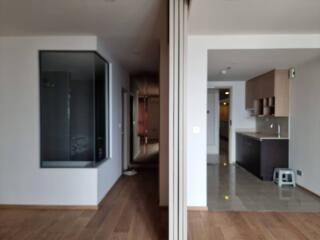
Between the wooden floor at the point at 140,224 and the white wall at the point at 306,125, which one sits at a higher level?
the white wall at the point at 306,125

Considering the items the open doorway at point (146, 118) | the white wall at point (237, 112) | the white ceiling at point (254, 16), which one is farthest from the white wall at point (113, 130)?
the white wall at point (237, 112)

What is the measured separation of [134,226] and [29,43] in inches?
128

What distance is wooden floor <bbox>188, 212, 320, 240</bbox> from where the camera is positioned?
291 cm

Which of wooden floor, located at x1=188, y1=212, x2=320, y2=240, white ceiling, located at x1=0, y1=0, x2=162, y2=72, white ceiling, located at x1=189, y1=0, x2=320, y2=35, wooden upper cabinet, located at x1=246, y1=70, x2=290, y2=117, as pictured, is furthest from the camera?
wooden upper cabinet, located at x1=246, y1=70, x2=290, y2=117

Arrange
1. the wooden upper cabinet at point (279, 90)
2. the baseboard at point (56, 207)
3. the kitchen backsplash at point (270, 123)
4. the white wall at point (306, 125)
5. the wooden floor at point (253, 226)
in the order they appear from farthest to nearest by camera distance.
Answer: the kitchen backsplash at point (270, 123)
the wooden upper cabinet at point (279, 90)
the white wall at point (306, 125)
the baseboard at point (56, 207)
the wooden floor at point (253, 226)

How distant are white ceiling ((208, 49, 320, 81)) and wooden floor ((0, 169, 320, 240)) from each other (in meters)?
2.52

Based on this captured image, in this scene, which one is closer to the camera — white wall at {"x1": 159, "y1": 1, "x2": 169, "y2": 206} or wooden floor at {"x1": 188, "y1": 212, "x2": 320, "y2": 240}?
wooden floor at {"x1": 188, "y1": 212, "x2": 320, "y2": 240}

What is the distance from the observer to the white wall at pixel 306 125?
14.2 feet

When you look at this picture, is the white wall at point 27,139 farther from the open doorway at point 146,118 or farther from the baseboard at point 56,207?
the open doorway at point 146,118

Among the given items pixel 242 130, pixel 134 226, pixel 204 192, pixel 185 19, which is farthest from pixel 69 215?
pixel 242 130

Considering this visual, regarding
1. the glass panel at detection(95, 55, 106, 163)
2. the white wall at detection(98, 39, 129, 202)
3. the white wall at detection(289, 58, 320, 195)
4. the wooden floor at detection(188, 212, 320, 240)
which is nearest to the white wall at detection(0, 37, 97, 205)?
the white wall at detection(98, 39, 129, 202)

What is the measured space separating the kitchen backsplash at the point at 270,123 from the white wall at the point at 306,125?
0.91ft

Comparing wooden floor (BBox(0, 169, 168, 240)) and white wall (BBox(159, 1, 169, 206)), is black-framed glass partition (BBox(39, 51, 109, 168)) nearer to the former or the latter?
wooden floor (BBox(0, 169, 168, 240))

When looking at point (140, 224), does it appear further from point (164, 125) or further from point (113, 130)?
point (113, 130)
